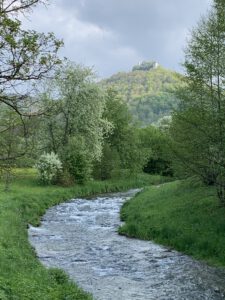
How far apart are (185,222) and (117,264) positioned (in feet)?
20.9

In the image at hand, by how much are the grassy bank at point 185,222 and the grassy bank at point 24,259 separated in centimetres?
704

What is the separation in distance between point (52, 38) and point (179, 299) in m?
10.4

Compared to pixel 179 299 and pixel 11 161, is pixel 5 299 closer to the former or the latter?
pixel 11 161

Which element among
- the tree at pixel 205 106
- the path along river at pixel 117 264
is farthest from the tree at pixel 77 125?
the tree at pixel 205 106

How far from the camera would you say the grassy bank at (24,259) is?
13022 millimetres

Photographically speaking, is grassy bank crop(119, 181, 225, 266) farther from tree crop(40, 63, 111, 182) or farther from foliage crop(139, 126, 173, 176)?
foliage crop(139, 126, 173, 176)

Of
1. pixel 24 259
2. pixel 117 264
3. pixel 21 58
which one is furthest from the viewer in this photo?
pixel 117 264

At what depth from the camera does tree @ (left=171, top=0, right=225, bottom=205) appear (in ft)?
75.0

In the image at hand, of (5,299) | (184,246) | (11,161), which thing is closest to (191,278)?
(184,246)

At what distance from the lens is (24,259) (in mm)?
17578

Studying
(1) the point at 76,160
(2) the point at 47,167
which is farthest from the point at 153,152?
(2) the point at 47,167

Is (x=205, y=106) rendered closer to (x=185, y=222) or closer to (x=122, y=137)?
(x=185, y=222)

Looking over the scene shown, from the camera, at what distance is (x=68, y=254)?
21.5m

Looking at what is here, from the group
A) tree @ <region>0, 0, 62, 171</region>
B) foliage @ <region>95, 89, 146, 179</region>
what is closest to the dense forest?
tree @ <region>0, 0, 62, 171</region>
